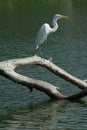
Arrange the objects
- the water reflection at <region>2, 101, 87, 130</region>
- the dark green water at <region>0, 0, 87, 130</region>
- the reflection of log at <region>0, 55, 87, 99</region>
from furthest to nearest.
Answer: the reflection of log at <region>0, 55, 87, 99</region> → the dark green water at <region>0, 0, 87, 130</region> → the water reflection at <region>2, 101, 87, 130</region>

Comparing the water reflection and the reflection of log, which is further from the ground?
the reflection of log

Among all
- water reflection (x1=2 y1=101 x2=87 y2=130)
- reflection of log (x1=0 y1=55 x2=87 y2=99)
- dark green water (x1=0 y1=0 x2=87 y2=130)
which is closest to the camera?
water reflection (x1=2 y1=101 x2=87 y2=130)

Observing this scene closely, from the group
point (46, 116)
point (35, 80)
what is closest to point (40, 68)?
point (35, 80)

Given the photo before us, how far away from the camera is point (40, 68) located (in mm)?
33031

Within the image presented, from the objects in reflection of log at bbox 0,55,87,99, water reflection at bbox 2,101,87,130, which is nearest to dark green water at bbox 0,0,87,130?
water reflection at bbox 2,101,87,130

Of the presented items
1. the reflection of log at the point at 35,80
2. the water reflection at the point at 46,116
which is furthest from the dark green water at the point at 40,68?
the reflection of log at the point at 35,80

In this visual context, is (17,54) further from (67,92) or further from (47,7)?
(47,7)

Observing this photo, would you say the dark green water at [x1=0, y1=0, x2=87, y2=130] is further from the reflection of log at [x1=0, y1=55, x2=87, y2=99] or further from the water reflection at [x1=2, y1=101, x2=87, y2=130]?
the reflection of log at [x1=0, y1=55, x2=87, y2=99]

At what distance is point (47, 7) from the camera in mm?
79812

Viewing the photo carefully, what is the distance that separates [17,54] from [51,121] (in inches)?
703

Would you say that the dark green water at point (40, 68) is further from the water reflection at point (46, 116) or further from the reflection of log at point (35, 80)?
the reflection of log at point (35, 80)

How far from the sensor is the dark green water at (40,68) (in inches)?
862

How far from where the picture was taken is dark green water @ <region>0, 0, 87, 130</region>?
21906 mm

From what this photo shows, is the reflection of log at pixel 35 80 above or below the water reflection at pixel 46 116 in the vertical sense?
above
